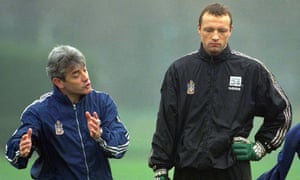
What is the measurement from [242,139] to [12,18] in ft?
8.02

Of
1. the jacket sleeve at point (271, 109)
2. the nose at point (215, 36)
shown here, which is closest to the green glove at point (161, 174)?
the jacket sleeve at point (271, 109)

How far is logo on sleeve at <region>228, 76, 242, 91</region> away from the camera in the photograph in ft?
11.5

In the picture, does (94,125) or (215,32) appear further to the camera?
(215,32)

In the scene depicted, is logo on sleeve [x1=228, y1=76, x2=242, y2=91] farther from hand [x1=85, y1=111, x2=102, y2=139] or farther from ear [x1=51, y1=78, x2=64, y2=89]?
ear [x1=51, y1=78, x2=64, y2=89]

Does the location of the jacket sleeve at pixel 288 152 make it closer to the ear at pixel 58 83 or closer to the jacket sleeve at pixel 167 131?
the jacket sleeve at pixel 167 131

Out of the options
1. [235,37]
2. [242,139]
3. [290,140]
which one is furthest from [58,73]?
[235,37]

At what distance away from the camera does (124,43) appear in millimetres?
5141

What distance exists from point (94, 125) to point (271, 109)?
3.08 feet

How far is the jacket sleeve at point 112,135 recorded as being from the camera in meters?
3.35

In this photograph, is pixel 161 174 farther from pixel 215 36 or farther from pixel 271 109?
pixel 215 36

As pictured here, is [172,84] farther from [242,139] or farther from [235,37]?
[235,37]

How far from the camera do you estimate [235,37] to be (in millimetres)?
5094

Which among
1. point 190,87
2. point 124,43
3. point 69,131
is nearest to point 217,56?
point 190,87

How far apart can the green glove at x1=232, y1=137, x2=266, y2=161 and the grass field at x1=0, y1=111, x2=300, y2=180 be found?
160cm
